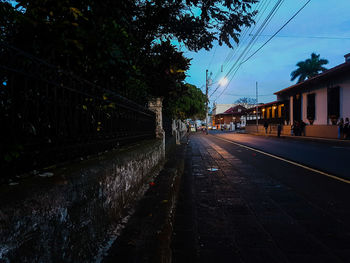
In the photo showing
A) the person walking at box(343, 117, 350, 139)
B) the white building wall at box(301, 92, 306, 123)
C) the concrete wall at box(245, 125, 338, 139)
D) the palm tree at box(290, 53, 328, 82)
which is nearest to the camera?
the person walking at box(343, 117, 350, 139)

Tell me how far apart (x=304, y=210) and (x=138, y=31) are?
5.29 meters

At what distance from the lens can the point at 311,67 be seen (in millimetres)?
42969

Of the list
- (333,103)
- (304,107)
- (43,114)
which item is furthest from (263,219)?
(304,107)

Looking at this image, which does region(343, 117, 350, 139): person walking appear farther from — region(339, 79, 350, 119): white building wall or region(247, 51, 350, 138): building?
region(339, 79, 350, 119): white building wall

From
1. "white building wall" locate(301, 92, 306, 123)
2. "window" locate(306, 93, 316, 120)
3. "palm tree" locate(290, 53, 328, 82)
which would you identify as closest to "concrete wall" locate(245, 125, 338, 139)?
"white building wall" locate(301, 92, 306, 123)

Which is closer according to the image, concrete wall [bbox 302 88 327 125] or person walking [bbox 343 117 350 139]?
person walking [bbox 343 117 350 139]

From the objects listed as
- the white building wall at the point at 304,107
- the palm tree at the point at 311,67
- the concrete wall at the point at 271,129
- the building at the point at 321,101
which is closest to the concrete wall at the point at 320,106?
the building at the point at 321,101

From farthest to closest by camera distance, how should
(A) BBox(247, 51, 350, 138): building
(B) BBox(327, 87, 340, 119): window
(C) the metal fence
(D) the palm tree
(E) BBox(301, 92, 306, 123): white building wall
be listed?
(D) the palm tree < (E) BBox(301, 92, 306, 123): white building wall < (B) BBox(327, 87, 340, 119): window < (A) BBox(247, 51, 350, 138): building < (C) the metal fence

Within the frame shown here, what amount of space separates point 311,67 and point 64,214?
50567 millimetres

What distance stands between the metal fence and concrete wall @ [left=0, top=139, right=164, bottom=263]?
186 mm

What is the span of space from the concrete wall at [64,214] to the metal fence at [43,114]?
0.61 ft

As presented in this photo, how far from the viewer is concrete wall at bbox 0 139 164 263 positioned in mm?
1245

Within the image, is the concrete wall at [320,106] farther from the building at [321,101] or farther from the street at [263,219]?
the street at [263,219]

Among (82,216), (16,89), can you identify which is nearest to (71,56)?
(16,89)
